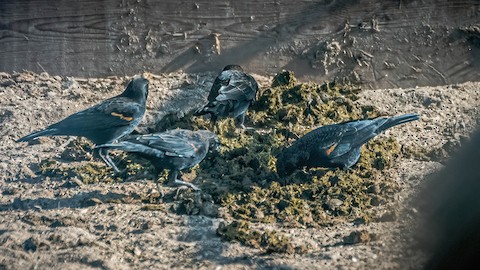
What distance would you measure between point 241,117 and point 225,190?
1.41 metres

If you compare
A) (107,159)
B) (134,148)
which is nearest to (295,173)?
(134,148)

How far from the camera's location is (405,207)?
803cm

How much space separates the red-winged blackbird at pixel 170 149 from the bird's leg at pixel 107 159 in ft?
1.24

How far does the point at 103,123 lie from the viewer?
29.4 feet

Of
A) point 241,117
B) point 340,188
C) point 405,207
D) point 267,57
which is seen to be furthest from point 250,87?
point 405,207

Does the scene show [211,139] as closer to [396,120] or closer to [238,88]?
[238,88]

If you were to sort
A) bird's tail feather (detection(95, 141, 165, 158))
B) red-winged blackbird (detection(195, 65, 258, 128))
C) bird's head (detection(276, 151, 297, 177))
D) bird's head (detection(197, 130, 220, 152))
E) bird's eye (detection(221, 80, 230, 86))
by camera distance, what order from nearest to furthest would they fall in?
bird's tail feather (detection(95, 141, 165, 158)) < bird's head (detection(276, 151, 297, 177)) < bird's head (detection(197, 130, 220, 152)) < red-winged blackbird (detection(195, 65, 258, 128)) < bird's eye (detection(221, 80, 230, 86))

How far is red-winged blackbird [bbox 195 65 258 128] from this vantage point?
31.0ft

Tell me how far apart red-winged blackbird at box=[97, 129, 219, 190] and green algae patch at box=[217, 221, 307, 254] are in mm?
852

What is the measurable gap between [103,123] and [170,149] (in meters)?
0.88

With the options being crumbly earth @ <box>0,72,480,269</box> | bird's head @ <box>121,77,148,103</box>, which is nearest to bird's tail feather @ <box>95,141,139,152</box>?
crumbly earth @ <box>0,72,480,269</box>

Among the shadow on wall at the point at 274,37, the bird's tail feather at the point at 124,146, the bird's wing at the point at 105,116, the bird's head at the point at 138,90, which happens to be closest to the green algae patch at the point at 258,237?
the bird's tail feather at the point at 124,146

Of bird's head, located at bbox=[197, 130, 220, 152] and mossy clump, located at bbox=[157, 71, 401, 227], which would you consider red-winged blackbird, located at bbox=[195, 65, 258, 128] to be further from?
bird's head, located at bbox=[197, 130, 220, 152]

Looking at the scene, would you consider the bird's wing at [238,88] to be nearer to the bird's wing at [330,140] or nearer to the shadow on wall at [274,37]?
the shadow on wall at [274,37]
